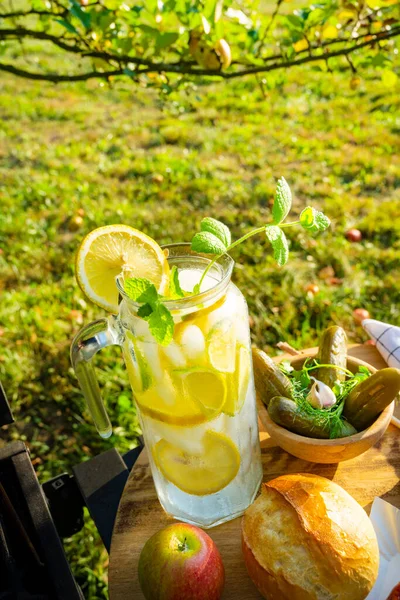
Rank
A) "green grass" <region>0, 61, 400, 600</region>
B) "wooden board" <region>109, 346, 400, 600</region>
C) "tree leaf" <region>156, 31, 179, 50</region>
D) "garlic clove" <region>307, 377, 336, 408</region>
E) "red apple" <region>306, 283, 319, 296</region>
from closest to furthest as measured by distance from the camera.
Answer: "wooden board" <region>109, 346, 400, 600</region>, "garlic clove" <region>307, 377, 336, 408</region>, "tree leaf" <region>156, 31, 179, 50</region>, "green grass" <region>0, 61, 400, 600</region>, "red apple" <region>306, 283, 319, 296</region>

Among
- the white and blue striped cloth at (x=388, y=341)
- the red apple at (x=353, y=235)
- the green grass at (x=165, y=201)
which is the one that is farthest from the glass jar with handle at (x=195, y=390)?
the red apple at (x=353, y=235)

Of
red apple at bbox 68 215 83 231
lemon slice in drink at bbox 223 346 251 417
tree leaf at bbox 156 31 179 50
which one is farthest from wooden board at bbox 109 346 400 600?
red apple at bbox 68 215 83 231

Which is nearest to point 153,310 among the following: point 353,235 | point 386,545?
point 386,545

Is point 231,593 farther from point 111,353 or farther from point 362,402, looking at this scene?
point 111,353

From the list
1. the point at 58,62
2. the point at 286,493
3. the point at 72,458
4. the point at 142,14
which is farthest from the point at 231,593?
the point at 58,62

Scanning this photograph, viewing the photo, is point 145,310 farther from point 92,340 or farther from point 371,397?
point 371,397

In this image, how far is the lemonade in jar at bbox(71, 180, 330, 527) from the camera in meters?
1.05

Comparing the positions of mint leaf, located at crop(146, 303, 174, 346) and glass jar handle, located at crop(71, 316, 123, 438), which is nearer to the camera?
mint leaf, located at crop(146, 303, 174, 346)

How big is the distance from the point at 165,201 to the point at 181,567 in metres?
3.16

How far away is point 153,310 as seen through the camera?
98cm

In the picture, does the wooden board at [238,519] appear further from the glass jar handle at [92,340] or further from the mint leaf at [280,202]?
Result: the mint leaf at [280,202]

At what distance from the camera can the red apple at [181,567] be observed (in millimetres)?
1079

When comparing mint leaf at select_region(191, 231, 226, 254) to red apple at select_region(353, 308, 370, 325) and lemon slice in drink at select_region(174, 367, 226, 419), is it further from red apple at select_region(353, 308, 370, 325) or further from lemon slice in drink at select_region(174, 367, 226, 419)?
red apple at select_region(353, 308, 370, 325)

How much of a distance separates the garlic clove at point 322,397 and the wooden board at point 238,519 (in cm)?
17
